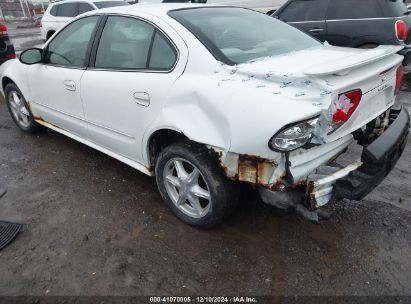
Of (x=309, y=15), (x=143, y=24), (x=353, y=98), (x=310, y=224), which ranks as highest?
(x=143, y=24)

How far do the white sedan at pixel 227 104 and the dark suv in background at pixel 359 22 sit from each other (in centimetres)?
337

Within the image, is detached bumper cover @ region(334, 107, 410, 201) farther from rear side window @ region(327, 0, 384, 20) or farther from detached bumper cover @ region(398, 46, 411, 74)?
rear side window @ region(327, 0, 384, 20)

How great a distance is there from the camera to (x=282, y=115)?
2.00m

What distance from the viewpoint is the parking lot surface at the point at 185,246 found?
7.63 feet

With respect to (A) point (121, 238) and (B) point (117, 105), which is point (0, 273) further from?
(B) point (117, 105)

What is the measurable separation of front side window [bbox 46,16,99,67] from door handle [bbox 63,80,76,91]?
162mm

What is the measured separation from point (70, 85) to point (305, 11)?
4978 mm

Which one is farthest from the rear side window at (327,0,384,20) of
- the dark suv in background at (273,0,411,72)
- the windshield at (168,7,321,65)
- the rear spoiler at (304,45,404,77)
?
the rear spoiler at (304,45,404,77)

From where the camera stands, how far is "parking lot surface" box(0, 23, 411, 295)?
7.63ft

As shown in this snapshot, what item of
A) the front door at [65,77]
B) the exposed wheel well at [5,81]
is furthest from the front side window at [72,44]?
the exposed wheel well at [5,81]

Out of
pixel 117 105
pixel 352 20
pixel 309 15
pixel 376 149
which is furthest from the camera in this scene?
pixel 309 15

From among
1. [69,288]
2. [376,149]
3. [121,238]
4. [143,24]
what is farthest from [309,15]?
[69,288]

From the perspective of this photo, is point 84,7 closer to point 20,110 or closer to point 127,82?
point 20,110

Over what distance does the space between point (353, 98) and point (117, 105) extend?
1.77 metres
